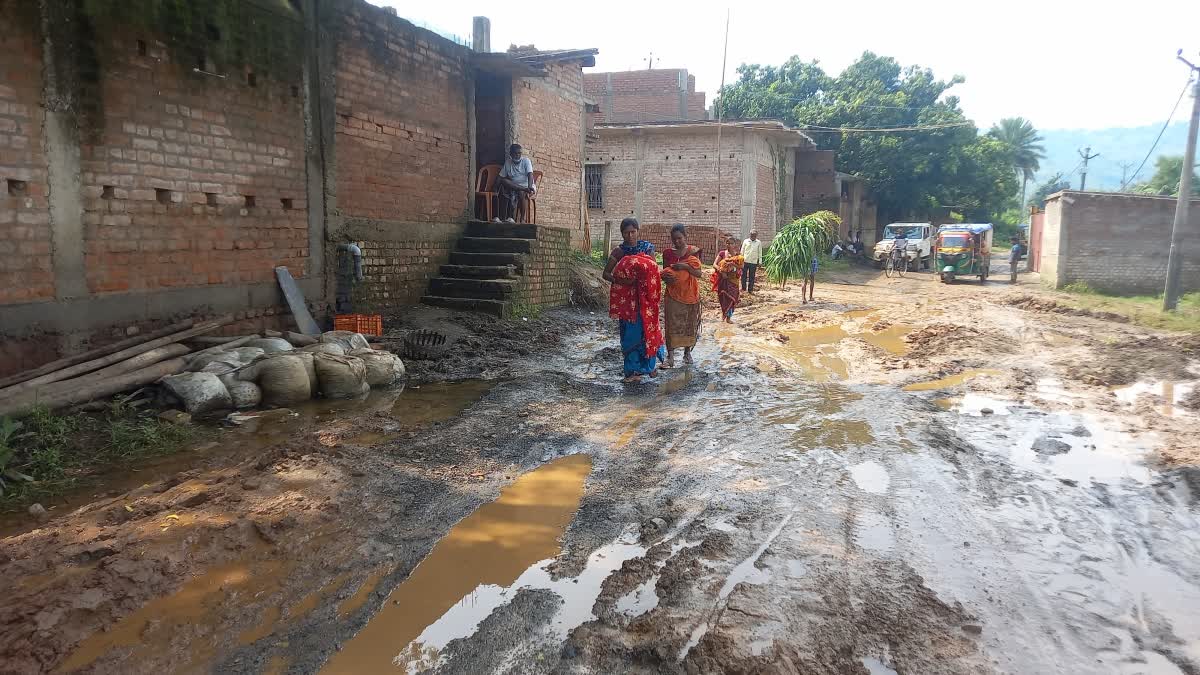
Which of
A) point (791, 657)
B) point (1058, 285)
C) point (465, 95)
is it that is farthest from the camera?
point (1058, 285)

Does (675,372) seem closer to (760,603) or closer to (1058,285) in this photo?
(760,603)

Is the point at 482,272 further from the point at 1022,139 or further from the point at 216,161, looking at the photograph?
the point at 1022,139

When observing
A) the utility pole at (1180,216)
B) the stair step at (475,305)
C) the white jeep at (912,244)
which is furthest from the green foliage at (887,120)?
the stair step at (475,305)

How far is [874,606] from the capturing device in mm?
2814

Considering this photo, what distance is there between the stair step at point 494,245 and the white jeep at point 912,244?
19417 millimetres

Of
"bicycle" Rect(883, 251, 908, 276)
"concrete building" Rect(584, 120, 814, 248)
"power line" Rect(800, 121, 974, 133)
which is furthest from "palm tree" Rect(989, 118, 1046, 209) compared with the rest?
"concrete building" Rect(584, 120, 814, 248)

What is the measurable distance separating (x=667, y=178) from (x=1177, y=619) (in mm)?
20555

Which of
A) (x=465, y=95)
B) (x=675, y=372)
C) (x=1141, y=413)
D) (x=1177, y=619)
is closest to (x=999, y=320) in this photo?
(x=1141, y=413)

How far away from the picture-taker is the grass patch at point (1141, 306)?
498 inches

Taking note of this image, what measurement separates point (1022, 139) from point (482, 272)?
6311cm

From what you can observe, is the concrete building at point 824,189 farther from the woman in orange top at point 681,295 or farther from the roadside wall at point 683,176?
the woman in orange top at point 681,295

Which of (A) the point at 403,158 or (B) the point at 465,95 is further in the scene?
(B) the point at 465,95

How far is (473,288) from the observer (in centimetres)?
986

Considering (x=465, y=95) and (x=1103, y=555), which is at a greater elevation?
(x=465, y=95)
